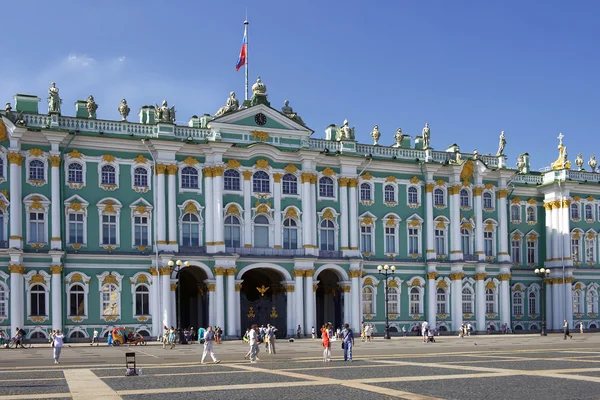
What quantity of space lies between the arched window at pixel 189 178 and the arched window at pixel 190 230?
2.22 metres

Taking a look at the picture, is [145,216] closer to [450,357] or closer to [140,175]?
[140,175]

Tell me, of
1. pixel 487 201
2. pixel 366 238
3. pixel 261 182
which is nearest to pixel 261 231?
pixel 261 182

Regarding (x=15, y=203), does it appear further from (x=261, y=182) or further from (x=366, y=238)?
(x=366, y=238)

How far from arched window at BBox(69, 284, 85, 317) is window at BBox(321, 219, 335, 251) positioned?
19725 mm

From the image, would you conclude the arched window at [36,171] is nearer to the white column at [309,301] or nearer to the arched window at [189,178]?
the arched window at [189,178]

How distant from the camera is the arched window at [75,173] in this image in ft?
205

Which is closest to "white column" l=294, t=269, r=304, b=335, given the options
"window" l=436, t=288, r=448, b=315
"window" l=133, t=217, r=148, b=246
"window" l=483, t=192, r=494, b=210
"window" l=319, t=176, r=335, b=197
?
"window" l=319, t=176, r=335, b=197

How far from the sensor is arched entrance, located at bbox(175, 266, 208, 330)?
6656 centimetres

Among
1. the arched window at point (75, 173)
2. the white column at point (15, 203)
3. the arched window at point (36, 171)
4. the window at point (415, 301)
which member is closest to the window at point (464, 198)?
the window at point (415, 301)

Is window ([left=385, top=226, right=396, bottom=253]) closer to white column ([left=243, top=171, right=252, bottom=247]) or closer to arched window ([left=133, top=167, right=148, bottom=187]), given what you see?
white column ([left=243, top=171, right=252, bottom=247])

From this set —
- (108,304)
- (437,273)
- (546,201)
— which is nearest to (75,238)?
(108,304)

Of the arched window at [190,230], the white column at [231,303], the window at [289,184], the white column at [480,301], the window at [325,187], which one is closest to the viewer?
the white column at [231,303]

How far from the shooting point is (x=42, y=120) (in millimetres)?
61500

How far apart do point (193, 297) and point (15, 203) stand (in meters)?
17.8
